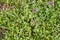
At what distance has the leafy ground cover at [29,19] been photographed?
3.86 m

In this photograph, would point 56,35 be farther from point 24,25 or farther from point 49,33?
point 24,25

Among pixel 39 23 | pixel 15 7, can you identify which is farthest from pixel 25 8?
pixel 39 23

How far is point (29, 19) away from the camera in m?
4.07

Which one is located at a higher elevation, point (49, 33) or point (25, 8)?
point (25, 8)

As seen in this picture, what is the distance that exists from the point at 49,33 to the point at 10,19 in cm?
79

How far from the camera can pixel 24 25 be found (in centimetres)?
395

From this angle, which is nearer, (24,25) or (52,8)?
(24,25)

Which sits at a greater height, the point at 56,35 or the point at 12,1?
the point at 12,1

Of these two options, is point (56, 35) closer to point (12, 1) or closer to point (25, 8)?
point (25, 8)

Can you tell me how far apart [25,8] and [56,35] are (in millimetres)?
834

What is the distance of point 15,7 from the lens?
4242 mm

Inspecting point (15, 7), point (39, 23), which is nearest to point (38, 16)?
point (39, 23)

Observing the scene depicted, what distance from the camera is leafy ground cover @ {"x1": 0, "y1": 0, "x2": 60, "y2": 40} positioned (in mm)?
3859

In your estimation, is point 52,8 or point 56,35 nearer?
point 56,35
